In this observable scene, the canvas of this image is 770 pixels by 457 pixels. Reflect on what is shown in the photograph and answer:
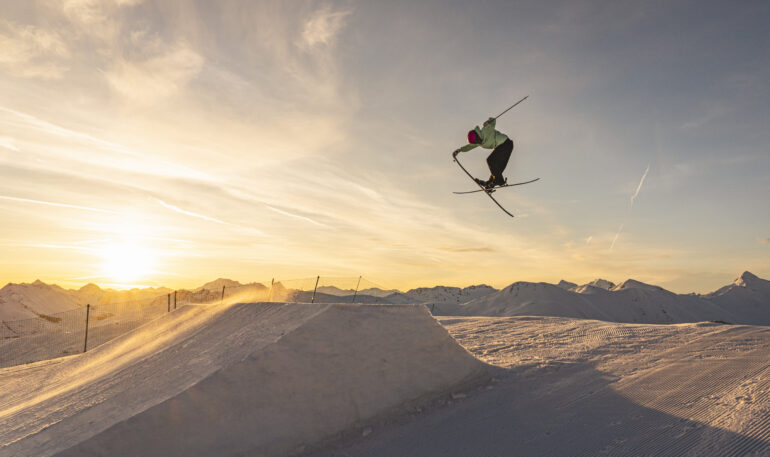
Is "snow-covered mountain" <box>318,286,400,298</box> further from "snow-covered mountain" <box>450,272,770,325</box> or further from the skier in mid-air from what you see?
"snow-covered mountain" <box>450,272,770,325</box>

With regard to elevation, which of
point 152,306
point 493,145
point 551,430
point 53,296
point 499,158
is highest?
point 53,296

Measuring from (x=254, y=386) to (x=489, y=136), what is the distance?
23.0 feet

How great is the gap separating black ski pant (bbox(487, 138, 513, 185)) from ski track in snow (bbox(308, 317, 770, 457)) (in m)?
4.66

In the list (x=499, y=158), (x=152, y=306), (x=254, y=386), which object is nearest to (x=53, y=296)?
(x=152, y=306)

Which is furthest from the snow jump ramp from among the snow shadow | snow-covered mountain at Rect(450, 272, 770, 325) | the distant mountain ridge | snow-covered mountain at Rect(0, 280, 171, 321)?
snow-covered mountain at Rect(450, 272, 770, 325)

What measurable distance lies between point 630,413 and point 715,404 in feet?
4.81

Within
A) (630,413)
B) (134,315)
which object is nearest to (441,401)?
(630,413)

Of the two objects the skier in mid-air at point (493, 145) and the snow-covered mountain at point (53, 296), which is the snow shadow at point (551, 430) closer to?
the skier in mid-air at point (493, 145)

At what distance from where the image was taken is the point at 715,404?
720 cm

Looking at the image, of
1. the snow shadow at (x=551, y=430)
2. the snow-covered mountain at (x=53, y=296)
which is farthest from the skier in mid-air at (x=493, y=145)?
the snow-covered mountain at (x=53, y=296)

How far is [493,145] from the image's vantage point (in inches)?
379

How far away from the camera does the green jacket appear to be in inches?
367

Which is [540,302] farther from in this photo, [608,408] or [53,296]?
[53,296]

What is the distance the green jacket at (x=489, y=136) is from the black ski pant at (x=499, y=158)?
0.46ft
